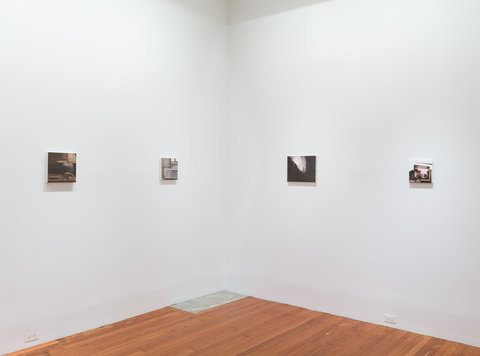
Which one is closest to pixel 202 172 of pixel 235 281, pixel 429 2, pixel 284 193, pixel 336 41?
pixel 284 193

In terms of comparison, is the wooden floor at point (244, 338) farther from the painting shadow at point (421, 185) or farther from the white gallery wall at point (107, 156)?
the painting shadow at point (421, 185)

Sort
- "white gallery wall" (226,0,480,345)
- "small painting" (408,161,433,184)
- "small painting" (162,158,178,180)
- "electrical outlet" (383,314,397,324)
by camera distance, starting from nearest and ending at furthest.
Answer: "white gallery wall" (226,0,480,345)
"small painting" (408,161,433,184)
"electrical outlet" (383,314,397,324)
"small painting" (162,158,178,180)

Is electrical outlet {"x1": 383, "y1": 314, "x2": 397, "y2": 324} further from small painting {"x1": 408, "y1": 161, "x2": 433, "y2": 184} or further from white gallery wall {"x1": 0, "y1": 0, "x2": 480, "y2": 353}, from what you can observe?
small painting {"x1": 408, "y1": 161, "x2": 433, "y2": 184}

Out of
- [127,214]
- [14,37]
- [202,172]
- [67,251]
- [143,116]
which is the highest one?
[14,37]

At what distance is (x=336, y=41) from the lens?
197 inches

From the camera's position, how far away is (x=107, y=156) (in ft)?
14.9

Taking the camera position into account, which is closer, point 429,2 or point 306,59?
point 429,2

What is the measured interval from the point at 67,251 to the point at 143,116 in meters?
1.65

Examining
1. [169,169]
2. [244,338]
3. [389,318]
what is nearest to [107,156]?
[169,169]

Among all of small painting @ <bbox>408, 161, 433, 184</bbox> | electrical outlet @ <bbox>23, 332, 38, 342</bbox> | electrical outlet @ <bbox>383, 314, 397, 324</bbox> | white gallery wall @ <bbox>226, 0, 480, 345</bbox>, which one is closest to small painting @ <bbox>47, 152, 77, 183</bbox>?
electrical outlet @ <bbox>23, 332, 38, 342</bbox>

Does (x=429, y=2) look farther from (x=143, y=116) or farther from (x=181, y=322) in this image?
(x=181, y=322)

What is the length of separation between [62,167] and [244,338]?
92.8 inches

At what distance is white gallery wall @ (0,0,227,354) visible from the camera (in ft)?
12.7

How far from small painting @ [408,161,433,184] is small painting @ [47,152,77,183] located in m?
3.32
